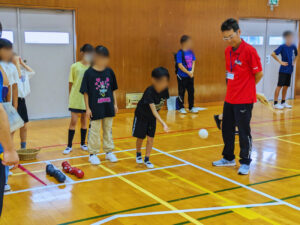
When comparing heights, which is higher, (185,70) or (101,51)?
(101,51)

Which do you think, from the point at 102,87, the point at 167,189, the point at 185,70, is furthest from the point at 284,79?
the point at 167,189

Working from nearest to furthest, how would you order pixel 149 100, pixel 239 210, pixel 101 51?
pixel 239 210 < pixel 149 100 < pixel 101 51

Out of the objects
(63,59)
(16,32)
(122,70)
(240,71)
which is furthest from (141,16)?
(240,71)

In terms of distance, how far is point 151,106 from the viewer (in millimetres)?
4582

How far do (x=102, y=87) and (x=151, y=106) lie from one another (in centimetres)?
71

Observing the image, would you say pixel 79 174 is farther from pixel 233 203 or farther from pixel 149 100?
pixel 233 203

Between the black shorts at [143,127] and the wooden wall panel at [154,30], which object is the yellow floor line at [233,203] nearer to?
the black shorts at [143,127]

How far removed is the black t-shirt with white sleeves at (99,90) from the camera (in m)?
4.71

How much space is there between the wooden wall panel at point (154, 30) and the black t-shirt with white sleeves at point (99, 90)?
383cm

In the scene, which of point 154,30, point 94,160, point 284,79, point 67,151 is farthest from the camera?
point 284,79

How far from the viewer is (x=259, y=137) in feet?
21.4

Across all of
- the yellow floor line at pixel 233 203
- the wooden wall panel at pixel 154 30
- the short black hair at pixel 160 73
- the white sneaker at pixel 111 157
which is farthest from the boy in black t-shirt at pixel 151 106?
the wooden wall panel at pixel 154 30

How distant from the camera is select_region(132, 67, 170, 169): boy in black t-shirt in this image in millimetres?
4461

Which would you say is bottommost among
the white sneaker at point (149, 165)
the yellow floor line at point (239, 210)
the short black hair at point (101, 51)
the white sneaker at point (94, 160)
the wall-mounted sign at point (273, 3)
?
the yellow floor line at point (239, 210)
